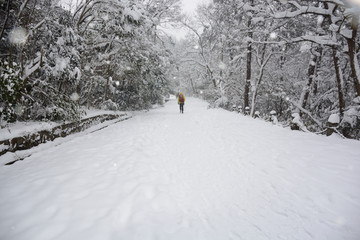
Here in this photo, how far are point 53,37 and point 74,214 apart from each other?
6.36 meters

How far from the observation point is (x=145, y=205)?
298 cm

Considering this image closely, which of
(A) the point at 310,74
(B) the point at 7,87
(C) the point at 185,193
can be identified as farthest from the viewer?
(A) the point at 310,74

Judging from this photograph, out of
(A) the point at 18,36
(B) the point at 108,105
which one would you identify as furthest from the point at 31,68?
(B) the point at 108,105

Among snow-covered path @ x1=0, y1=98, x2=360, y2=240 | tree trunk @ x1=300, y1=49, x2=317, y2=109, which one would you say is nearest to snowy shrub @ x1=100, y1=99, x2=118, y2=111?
snow-covered path @ x1=0, y1=98, x2=360, y2=240

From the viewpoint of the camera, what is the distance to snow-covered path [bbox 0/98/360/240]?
8.05 feet

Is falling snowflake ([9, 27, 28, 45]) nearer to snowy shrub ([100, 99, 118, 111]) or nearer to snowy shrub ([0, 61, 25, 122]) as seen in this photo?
snowy shrub ([0, 61, 25, 122])

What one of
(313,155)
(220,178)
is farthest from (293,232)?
(313,155)

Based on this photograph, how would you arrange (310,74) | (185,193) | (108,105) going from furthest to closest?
(108,105) → (310,74) → (185,193)

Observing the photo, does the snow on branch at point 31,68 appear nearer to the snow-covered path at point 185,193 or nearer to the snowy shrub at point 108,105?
the snow-covered path at point 185,193

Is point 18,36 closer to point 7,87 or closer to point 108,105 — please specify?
point 7,87

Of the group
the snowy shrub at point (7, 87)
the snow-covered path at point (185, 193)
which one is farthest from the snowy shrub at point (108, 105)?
the snowy shrub at point (7, 87)

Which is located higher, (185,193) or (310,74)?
(310,74)

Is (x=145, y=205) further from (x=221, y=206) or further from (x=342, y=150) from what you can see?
(x=342, y=150)

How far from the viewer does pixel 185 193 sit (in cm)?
341
